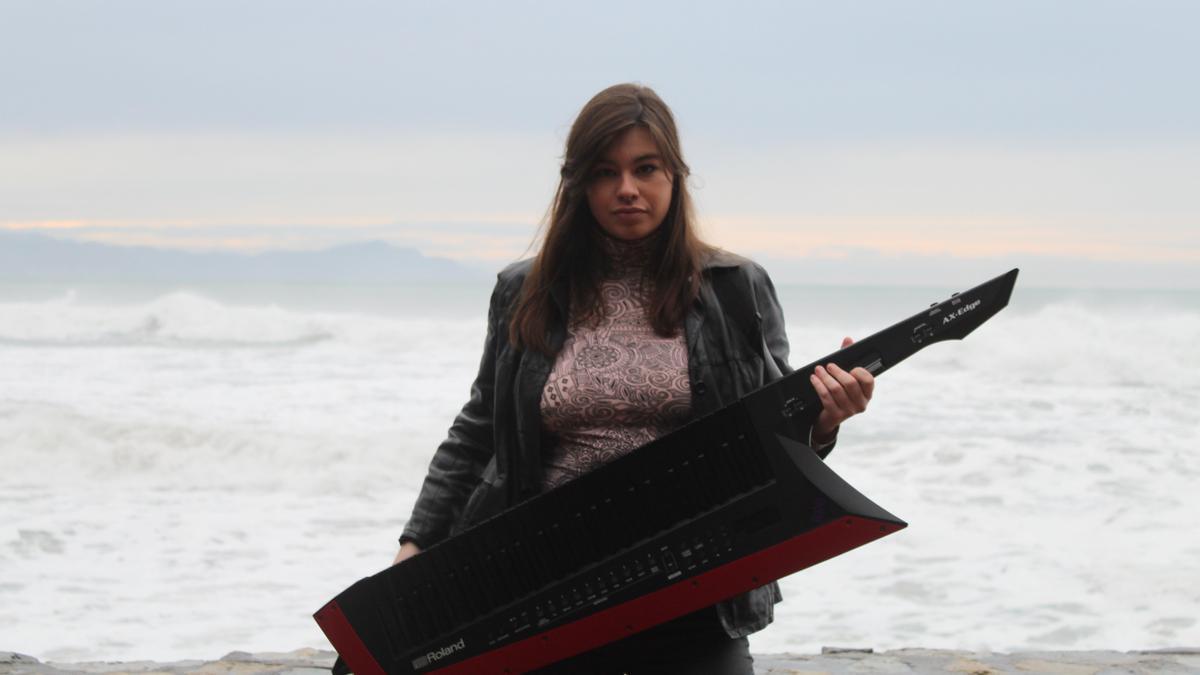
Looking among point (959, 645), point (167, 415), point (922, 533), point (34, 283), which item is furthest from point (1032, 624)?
point (34, 283)

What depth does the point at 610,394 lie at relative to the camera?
1.80 meters

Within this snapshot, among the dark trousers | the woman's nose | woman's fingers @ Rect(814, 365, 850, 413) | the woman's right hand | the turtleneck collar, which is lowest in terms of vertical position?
the dark trousers

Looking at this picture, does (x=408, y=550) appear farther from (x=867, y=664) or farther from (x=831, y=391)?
(x=867, y=664)

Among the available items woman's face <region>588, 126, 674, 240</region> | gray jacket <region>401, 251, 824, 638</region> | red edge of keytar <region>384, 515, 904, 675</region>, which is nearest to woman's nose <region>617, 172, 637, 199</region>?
woman's face <region>588, 126, 674, 240</region>

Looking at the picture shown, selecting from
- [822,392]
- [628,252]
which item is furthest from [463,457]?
[822,392]

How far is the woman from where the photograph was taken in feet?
5.85

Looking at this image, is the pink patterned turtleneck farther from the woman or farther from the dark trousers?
the dark trousers

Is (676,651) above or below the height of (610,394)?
below

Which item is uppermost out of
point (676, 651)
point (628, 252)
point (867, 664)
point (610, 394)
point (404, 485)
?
point (404, 485)

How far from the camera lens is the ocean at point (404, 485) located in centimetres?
573

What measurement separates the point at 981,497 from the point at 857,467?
1211 mm

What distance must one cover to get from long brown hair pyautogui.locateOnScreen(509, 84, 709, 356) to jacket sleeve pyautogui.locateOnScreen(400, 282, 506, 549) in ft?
0.29

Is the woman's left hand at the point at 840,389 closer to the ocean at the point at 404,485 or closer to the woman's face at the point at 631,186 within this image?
the woman's face at the point at 631,186

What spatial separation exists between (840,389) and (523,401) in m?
0.50
